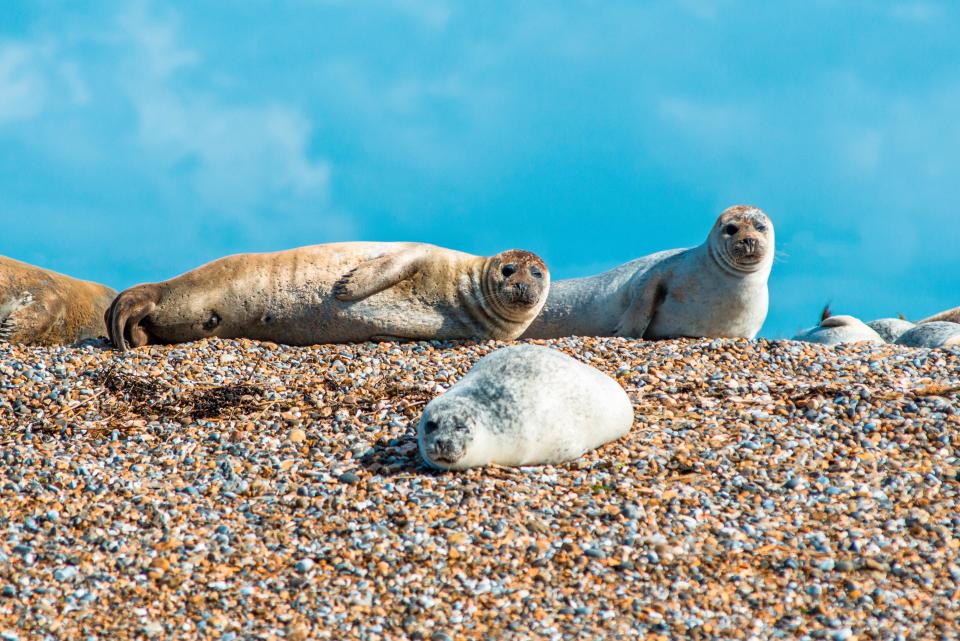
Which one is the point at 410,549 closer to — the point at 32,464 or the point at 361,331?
the point at 32,464

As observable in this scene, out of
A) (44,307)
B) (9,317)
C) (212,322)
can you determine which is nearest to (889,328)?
(212,322)

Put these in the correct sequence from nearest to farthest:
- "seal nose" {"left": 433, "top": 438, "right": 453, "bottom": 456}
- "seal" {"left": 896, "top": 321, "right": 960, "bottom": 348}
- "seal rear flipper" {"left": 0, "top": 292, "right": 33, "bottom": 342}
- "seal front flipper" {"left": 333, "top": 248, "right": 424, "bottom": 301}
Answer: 1. "seal nose" {"left": 433, "top": 438, "right": 453, "bottom": 456}
2. "seal front flipper" {"left": 333, "top": 248, "right": 424, "bottom": 301}
3. "seal rear flipper" {"left": 0, "top": 292, "right": 33, "bottom": 342}
4. "seal" {"left": 896, "top": 321, "right": 960, "bottom": 348}

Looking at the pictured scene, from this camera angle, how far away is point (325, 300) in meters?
10.9

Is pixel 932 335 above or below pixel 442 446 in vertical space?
above

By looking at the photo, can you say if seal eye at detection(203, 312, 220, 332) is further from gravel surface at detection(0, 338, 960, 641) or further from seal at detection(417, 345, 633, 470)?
seal at detection(417, 345, 633, 470)

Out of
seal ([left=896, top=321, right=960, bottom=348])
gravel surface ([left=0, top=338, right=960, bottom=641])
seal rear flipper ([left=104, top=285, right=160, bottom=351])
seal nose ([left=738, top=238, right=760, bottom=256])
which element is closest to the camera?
gravel surface ([left=0, top=338, right=960, bottom=641])

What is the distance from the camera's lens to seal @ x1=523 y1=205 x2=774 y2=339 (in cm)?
1189

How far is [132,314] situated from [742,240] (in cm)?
596

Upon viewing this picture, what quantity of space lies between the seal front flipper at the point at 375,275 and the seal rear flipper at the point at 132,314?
1736mm

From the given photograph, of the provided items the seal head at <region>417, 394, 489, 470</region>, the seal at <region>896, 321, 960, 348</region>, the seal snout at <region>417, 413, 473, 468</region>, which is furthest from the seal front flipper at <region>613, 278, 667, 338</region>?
the seal snout at <region>417, 413, 473, 468</region>

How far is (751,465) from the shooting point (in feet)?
24.8

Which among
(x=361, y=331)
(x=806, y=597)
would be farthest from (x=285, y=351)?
(x=806, y=597)

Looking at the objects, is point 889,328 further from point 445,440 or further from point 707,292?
point 445,440

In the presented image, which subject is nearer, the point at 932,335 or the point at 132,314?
the point at 132,314
